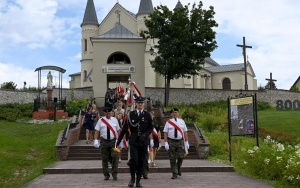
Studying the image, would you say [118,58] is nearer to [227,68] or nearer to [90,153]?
[90,153]

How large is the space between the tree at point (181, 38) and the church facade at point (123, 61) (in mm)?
1837

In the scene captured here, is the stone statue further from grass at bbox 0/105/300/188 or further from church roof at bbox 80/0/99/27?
church roof at bbox 80/0/99/27

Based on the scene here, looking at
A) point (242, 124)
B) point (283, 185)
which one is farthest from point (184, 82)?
point (283, 185)

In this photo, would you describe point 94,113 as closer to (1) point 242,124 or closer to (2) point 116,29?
(1) point 242,124

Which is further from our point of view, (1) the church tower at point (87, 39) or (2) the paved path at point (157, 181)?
(1) the church tower at point (87, 39)

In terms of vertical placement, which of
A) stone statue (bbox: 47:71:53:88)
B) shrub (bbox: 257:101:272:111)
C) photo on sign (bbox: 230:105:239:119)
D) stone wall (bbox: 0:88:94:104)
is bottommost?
photo on sign (bbox: 230:105:239:119)

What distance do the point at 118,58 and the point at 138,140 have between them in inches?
1178

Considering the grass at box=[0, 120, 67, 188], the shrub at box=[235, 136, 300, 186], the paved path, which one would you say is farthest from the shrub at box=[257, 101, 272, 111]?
the shrub at box=[235, 136, 300, 186]

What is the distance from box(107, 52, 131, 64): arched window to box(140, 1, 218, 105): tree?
94.5 inches

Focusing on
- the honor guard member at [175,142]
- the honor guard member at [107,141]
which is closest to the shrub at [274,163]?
the honor guard member at [175,142]

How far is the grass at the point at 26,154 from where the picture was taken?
1362cm

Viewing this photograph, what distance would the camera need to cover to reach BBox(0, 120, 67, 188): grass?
13620 millimetres

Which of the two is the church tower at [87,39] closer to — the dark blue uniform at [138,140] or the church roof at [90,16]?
the church roof at [90,16]

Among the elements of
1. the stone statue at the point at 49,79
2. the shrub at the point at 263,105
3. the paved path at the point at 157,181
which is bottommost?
the paved path at the point at 157,181
